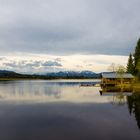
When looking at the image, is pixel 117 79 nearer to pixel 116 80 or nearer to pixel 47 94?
pixel 116 80

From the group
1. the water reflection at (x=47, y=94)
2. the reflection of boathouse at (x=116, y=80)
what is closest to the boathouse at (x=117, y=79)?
the reflection of boathouse at (x=116, y=80)

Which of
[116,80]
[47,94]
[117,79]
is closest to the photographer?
[47,94]

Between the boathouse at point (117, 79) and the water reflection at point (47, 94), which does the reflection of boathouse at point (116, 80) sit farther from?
the water reflection at point (47, 94)

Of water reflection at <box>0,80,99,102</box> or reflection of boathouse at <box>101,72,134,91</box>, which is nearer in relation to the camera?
water reflection at <box>0,80,99,102</box>

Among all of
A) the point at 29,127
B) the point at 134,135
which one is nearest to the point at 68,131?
the point at 29,127

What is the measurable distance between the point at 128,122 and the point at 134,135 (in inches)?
212

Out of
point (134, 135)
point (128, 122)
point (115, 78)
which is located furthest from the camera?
point (115, 78)

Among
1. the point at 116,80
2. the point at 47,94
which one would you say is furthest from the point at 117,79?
the point at 47,94

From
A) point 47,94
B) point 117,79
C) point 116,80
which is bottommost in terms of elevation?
point 47,94

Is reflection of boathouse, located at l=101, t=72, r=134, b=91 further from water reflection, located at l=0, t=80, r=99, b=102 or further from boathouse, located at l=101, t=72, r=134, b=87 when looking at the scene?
water reflection, located at l=0, t=80, r=99, b=102

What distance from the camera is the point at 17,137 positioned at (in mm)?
19656

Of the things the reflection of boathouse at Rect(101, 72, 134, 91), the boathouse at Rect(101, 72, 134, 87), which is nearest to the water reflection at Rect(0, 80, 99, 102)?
the reflection of boathouse at Rect(101, 72, 134, 91)

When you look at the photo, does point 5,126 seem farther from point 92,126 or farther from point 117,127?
point 117,127

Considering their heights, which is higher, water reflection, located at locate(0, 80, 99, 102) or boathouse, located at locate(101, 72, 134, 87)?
boathouse, located at locate(101, 72, 134, 87)
